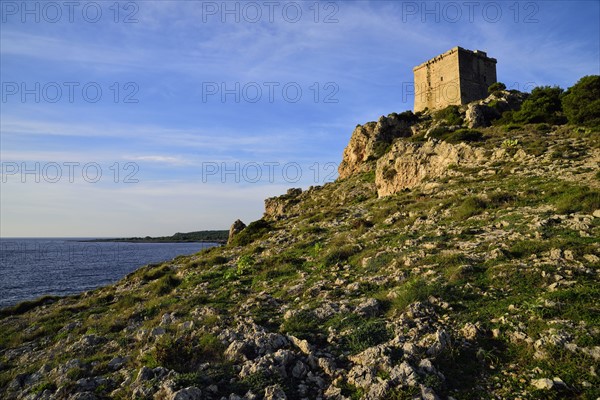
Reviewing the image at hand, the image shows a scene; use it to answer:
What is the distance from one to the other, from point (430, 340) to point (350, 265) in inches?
288

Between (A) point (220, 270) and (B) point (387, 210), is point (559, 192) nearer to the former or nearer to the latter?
(B) point (387, 210)

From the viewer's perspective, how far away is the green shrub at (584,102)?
33.9 metres

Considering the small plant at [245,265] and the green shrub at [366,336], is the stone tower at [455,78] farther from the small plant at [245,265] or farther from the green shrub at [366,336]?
the green shrub at [366,336]

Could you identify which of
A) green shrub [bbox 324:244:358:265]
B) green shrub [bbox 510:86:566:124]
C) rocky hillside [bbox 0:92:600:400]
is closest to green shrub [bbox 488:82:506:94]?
green shrub [bbox 510:86:566:124]

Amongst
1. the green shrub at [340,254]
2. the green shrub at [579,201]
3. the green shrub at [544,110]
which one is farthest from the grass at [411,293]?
the green shrub at [544,110]

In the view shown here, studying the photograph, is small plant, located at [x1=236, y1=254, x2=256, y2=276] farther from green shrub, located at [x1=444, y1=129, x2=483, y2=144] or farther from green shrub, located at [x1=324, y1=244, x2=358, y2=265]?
green shrub, located at [x1=444, y1=129, x2=483, y2=144]

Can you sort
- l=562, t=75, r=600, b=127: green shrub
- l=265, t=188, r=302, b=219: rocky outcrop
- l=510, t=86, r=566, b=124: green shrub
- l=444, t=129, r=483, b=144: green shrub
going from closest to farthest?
l=562, t=75, r=600, b=127: green shrub
l=444, t=129, r=483, b=144: green shrub
l=510, t=86, r=566, b=124: green shrub
l=265, t=188, r=302, b=219: rocky outcrop

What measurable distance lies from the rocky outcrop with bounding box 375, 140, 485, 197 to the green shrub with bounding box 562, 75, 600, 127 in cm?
1205

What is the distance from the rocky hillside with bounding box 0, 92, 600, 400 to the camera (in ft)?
22.2

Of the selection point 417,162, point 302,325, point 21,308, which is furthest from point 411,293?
point 417,162

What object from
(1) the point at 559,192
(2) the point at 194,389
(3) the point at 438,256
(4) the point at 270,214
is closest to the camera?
(2) the point at 194,389

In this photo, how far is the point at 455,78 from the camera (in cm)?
6359

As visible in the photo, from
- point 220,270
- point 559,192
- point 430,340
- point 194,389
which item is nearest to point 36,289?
point 220,270

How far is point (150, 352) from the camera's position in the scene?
9180mm
